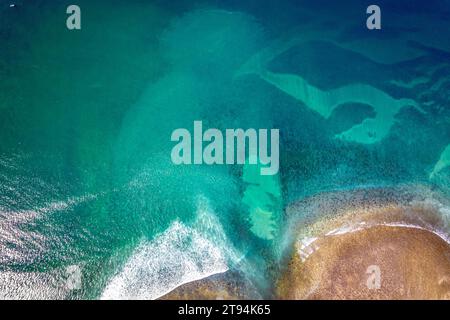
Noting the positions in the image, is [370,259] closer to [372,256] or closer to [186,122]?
[372,256]

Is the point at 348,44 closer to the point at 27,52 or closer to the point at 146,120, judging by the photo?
the point at 146,120

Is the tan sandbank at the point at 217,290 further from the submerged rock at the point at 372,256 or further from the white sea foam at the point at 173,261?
the submerged rock at the point at 372,256

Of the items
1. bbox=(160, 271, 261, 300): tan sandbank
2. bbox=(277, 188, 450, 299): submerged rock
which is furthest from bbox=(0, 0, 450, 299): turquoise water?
bbox=(277, 188, 450, 299): submerged rock

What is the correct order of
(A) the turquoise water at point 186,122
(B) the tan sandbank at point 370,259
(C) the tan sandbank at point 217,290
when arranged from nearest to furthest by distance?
(C) the tan sandbank at point 217,290 < (B) the tan sandbank at point 370,259 < (A) the turquoise water at point 186,122

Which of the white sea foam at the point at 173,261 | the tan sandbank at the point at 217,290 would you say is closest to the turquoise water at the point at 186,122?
the white sea foam at the point at 173,261

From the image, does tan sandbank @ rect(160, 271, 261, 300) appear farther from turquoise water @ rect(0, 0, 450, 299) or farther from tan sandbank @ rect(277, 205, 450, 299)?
tan sandbank @ rect(277, 205, 450, 299)
